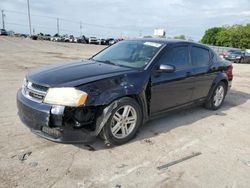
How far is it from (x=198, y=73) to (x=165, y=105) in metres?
1.17

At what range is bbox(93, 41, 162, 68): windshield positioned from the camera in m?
4.17

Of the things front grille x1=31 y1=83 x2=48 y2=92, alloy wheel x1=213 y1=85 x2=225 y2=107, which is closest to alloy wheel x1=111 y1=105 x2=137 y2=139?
front grille x1=31 y1=83 x2=48 y2=92

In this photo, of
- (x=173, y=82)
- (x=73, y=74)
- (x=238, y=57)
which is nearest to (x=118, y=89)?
(x=73, y=74)

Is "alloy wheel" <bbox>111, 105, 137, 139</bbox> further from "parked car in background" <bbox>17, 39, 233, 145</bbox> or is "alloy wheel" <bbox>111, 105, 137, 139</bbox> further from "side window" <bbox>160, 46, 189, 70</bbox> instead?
"side window" <bbox>160, 46, 189, 70</bbox>

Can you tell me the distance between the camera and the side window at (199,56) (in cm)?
498

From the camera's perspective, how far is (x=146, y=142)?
153 inches

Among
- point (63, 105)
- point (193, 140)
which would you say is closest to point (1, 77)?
point (63, 105)

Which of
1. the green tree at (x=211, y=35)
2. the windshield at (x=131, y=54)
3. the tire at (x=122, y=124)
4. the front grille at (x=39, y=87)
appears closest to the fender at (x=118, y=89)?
the tire at (x=122, y=124)

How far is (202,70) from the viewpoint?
16.9 ft

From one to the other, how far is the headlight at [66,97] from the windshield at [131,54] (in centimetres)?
122

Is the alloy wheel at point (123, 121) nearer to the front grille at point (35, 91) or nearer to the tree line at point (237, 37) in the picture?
the front grille at point (35, 91)

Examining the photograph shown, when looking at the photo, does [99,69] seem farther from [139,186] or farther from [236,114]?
[236,114]

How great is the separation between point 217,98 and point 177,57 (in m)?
2.00

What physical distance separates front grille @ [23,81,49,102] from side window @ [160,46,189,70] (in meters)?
1.99
